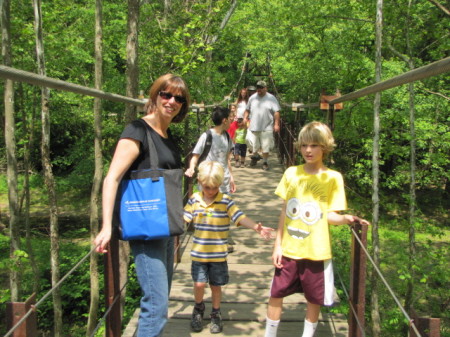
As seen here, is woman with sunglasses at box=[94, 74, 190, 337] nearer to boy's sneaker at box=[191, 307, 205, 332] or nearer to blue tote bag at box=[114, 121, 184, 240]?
blue tote bag at box=[114, 121, 184, 240]

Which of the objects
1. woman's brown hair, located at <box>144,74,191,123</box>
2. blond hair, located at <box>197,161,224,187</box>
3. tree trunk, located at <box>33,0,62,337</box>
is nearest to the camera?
woman's brown hair, located at <box>144,74,191,123</box>

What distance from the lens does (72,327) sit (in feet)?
29.1

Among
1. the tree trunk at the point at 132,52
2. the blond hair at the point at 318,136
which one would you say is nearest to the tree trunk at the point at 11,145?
the tree trunk at the point at 132,52

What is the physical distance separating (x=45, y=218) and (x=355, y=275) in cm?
1425

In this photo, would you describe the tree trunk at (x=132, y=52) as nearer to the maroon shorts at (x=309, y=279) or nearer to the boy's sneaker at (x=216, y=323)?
the boy's sneaker at (x=216, y=323)

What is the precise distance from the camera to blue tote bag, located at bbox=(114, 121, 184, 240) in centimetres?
198

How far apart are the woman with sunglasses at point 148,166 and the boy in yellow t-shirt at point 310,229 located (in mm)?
707

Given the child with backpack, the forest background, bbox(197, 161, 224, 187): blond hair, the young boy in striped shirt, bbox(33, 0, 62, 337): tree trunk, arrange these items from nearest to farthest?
1. bbox(197, 161, 224, 187): blond hair
2. the young boy in striped shirt
3. the child with backpack
4. bbox(33, 0, 62, 337): tree trunk
5. the forest background

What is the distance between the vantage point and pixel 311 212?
2.54 meters

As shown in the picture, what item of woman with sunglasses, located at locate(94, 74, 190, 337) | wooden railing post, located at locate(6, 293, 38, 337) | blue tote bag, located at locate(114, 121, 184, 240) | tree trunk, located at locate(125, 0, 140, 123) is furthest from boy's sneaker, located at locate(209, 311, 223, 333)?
tree trunk, located at locate(125, 0, 140, 123)

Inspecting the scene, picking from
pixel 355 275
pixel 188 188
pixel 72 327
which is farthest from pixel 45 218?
pixel 355 275

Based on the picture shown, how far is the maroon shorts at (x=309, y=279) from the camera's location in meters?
2.51

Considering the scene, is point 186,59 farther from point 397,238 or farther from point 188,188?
point 397,238

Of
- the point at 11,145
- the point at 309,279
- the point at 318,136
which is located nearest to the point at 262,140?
the point at 11,145
